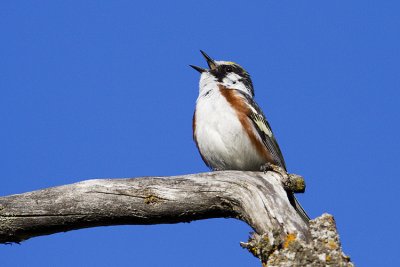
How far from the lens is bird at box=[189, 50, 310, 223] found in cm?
877

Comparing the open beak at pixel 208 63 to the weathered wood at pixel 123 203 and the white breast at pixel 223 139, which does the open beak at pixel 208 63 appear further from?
the weathered wood at pixel 123 203

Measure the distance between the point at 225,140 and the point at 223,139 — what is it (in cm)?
4

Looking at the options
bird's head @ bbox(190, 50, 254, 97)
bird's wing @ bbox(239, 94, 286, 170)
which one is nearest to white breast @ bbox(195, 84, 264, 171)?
bird's wing @ bbox(239, 94, 286, 170)

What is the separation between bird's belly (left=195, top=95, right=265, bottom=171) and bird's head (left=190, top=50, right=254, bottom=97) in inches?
37.0

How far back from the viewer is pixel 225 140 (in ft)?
28.8

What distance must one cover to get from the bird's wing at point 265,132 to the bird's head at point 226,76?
78cm

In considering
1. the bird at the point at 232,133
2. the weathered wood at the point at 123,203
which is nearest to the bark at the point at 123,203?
the weathered wood at the point at 123,203

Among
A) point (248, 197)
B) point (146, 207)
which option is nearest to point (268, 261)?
point (248, 197)

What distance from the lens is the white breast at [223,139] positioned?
8.77 meters

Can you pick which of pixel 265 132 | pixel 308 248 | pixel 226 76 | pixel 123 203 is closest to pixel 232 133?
pixel 265 132

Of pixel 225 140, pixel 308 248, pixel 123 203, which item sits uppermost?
pixel 225 140

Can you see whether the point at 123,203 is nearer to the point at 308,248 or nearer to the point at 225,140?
the point at 308,248

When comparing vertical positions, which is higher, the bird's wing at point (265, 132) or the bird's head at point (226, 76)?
the bird's head at point (226, 76)

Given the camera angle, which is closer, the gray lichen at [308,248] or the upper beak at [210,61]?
the gray lichen at [308,248]
